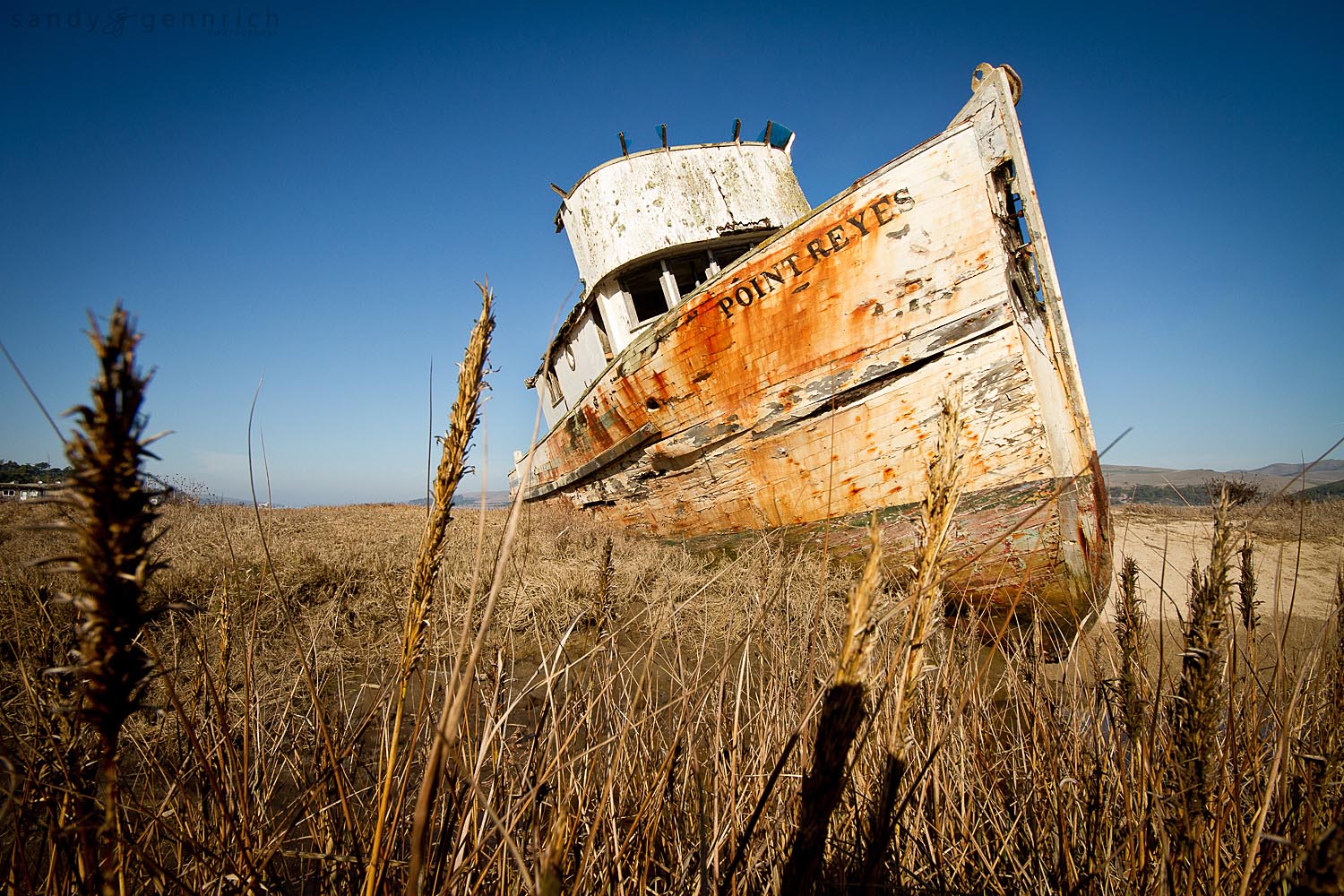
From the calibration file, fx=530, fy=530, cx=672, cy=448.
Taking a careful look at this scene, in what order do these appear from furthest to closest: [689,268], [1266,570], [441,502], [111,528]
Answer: [1266,570]
[689,268]
[441,502]
[111,528]

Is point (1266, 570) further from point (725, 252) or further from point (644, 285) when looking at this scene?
point (644, 285)

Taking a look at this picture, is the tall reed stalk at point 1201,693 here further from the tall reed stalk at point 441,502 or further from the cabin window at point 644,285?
the cabin window at point 644,285

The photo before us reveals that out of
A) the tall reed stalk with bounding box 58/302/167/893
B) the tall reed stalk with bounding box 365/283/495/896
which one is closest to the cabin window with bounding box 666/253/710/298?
the tall reed stalk with bounding box 365/283/495/896

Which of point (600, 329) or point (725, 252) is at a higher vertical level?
point (725, 252)

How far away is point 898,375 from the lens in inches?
166

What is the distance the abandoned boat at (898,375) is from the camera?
12.9 ft

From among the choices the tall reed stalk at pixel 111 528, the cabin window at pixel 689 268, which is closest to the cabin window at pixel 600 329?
the cabin window at pixel 689 268

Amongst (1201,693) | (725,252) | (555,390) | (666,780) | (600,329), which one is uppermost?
(725,252)

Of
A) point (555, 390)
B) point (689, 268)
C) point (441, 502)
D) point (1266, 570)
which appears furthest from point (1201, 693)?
point (1266, 570)

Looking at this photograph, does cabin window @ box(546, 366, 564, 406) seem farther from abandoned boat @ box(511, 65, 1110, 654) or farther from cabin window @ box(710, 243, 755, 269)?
cabin window @ box(710, 243, 755, 269)

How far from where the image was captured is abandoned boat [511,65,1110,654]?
12.9 ft

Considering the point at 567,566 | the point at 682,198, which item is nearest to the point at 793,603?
the point at 567,566

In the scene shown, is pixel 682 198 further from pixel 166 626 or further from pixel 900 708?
pixel 900 708

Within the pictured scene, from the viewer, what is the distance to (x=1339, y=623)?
6.21 feet
